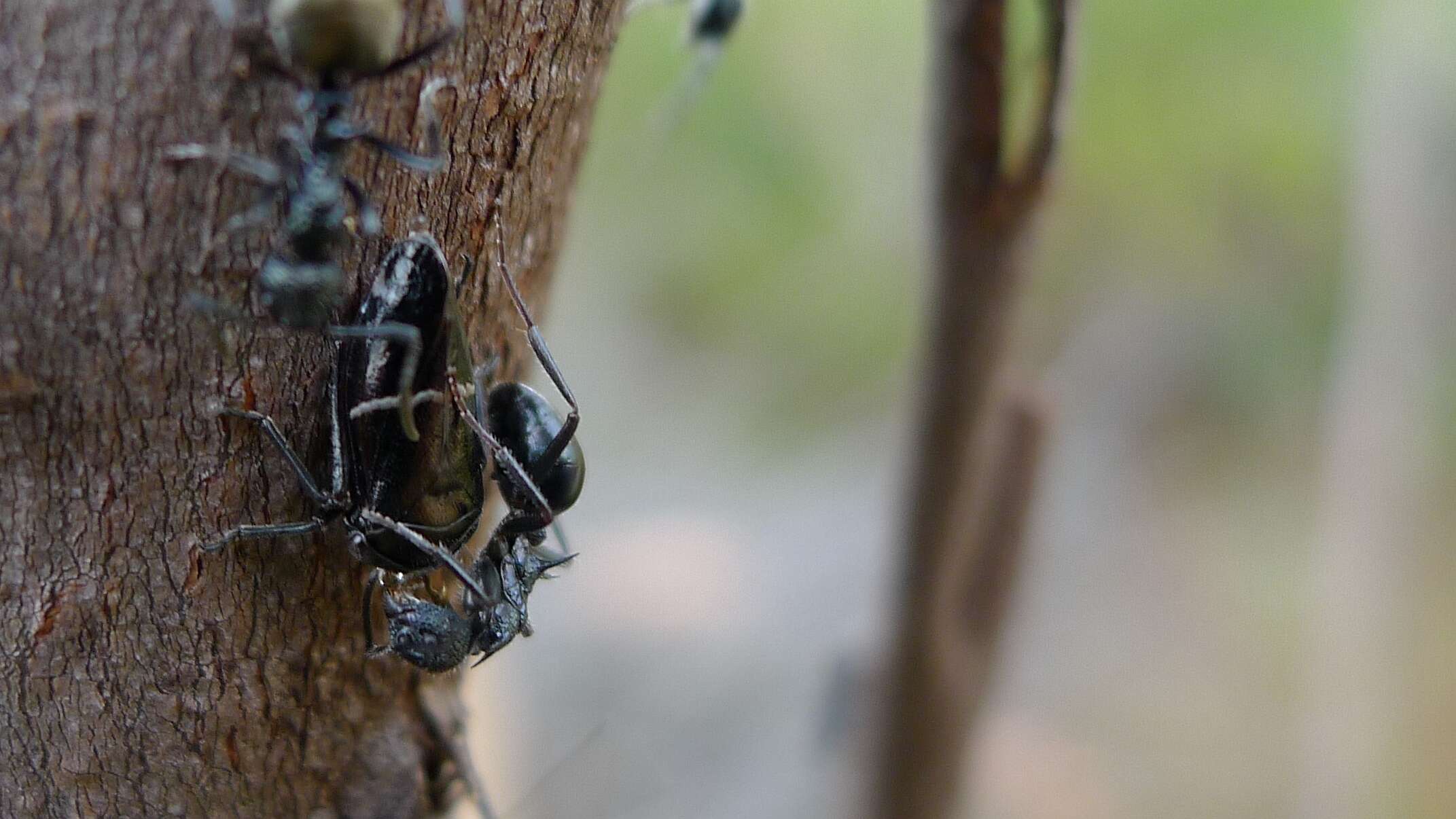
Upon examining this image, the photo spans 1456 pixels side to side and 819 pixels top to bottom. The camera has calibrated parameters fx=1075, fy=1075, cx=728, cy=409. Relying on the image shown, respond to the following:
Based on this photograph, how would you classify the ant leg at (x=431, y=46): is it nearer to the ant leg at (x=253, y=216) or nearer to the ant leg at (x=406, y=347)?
the ant leg at (x=253, y=216)

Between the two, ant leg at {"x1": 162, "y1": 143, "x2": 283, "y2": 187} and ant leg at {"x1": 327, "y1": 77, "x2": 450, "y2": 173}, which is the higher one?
ant leg at {"x1": 327, "y1": 77, "x2": 450, "y2": 173}

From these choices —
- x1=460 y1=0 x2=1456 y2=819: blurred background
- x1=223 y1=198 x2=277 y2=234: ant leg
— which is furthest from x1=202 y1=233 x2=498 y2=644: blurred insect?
x1=460 y1=0 x2=1456 y2=819: blurred background

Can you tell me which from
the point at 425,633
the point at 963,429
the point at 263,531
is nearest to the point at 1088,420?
the point at 963,429

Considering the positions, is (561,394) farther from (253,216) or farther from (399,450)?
(253,216)

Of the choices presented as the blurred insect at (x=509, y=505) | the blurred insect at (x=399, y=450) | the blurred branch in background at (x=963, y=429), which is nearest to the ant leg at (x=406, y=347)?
the blurred insect at (x=399, y=450)

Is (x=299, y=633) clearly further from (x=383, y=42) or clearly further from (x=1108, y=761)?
(x=1108, y=761)

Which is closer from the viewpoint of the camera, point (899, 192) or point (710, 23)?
point (710, 23)

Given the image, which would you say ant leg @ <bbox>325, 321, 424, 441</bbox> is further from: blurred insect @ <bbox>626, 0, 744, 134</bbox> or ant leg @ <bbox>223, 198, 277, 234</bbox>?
blurred insect @ <bbox>626, 0, 744, 134</bbox>
